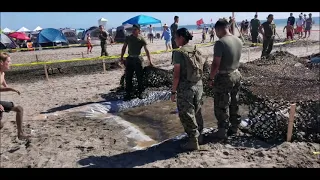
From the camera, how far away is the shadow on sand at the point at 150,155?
427 cm

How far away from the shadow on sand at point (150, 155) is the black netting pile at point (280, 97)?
289 millimetres

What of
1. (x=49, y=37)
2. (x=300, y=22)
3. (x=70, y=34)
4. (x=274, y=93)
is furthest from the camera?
(x=70, y=34)

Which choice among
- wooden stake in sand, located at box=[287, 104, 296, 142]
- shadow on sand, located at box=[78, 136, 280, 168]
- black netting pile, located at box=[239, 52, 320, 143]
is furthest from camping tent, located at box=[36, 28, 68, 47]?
wooden stake in sand, located at box=[287, 104, 296, 142]

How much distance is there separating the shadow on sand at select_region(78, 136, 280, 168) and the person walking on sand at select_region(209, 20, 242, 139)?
0.95ft

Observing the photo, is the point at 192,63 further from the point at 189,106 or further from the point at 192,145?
the point at 192,145

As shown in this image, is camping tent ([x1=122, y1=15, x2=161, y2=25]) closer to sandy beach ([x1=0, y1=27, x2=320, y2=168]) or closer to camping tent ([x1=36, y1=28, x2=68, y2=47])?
camping tent ([x1=36, y1=28, x2=68, y2=47])

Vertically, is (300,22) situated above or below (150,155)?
above

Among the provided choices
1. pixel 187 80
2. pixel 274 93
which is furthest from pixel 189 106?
pixel 274 93

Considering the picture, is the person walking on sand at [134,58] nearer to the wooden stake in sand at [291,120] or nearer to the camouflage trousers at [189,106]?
the camouflage trousers at [189,106]

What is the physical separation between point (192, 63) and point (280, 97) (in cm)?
306

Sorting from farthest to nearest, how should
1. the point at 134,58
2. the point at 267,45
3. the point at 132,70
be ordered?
the point at 267,45 → the point at 132,70 → the point at 134,58

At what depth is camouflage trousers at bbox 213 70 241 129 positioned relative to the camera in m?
4.65

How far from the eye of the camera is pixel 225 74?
4641mm
